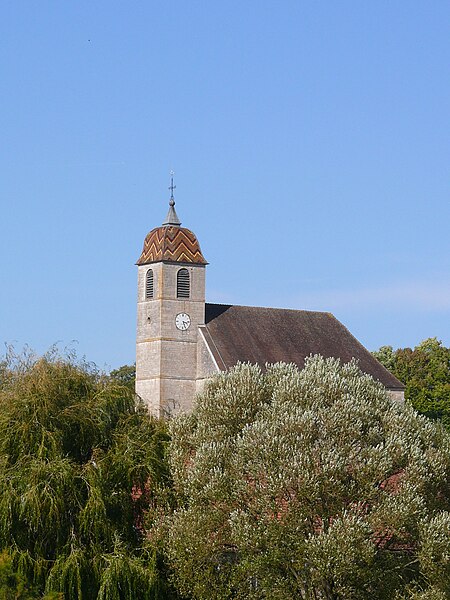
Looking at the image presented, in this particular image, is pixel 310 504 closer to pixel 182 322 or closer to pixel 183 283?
pixel 182 322

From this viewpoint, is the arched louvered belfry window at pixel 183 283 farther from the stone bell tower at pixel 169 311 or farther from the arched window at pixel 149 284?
the arched window at pixel 149 284

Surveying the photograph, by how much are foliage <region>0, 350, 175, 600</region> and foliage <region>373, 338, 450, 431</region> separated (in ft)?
178

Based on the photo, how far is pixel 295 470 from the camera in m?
28.3

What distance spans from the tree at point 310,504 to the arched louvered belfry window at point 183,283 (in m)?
39.1

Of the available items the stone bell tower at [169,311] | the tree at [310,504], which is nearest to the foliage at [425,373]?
the stone bell tower at [169,311]

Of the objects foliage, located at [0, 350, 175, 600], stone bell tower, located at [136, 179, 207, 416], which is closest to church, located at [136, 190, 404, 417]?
stone bell tower, located at [136, 179, 207, 416]

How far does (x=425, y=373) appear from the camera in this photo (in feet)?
286

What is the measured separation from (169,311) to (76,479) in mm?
40432

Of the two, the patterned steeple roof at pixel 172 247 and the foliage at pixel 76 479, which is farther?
the patterned steeple roof at pixel 172 247

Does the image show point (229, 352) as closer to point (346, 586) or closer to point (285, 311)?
point (285, 311)

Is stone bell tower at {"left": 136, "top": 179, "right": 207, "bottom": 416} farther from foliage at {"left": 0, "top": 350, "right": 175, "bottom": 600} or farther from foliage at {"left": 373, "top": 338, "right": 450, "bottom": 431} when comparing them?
Answer: foliage at {"left": 0, "top": 350, "right": 175, "bottom": 600}

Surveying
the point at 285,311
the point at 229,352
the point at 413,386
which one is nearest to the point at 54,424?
the point at 229,352

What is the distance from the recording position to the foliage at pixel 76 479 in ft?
91.1

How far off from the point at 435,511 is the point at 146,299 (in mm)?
42437
